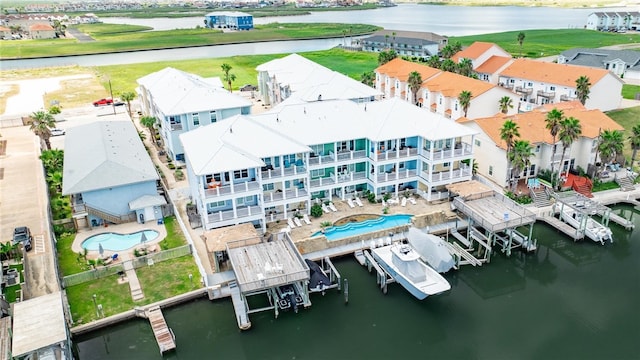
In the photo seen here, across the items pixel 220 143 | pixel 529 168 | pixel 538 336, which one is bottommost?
pixel 538 336

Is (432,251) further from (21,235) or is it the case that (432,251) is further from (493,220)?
(21,235)

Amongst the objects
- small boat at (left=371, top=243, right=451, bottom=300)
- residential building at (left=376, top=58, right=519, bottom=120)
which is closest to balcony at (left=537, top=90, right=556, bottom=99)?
residential building at (left=376, top=58, right=519, bottom=120)

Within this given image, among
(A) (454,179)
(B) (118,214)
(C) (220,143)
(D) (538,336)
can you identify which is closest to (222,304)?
(C) (220,143)

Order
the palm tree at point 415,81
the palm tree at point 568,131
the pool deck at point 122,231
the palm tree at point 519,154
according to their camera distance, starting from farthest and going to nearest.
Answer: the palm tree at point 415,81 < the palm tree at point 568,131 < the palm tree at point 519,154 < the pool deck at point 122,231

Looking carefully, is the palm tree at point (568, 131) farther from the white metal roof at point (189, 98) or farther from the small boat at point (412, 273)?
the white metal roof at point (189, 98)

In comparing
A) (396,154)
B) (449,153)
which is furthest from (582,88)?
(396,154)

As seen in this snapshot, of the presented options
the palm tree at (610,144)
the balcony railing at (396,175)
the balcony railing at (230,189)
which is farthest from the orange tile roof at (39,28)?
A: the palm tree at (610,144)

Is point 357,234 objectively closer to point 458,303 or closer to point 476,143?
point 458,303
